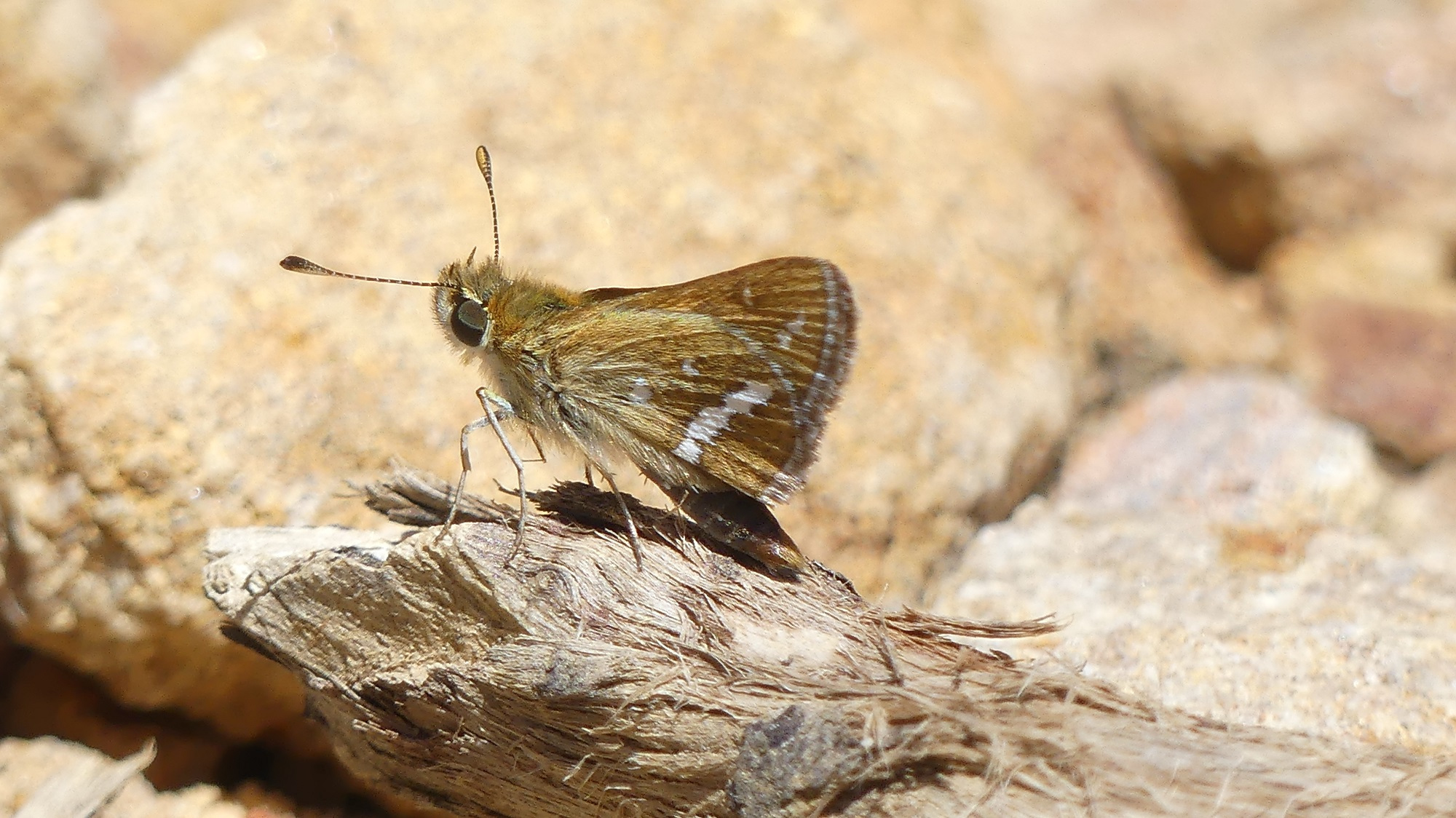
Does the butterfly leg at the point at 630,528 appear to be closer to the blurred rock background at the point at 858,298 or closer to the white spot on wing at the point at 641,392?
the white spot on wing at the point at 641,392

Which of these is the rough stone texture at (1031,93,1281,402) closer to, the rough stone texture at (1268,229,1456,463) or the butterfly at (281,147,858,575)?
the rough stone texture at (1268,229,1456,463)

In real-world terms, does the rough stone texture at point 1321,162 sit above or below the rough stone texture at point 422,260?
above

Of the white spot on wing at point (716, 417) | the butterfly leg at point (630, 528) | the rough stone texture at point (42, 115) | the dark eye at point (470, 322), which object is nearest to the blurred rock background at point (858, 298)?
the rough stone texture at point (42, 115)

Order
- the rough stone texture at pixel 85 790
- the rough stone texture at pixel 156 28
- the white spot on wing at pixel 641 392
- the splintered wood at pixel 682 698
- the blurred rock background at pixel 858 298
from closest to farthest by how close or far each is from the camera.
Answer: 1. the splintered wood at pixel 682 698
2. the white spot on wing at pixel 641 392
3. the rough stone texture at pixel 85 790
4. the blurred rock background at pixel 858 298
5. the rough stone texture at pixel 156 28

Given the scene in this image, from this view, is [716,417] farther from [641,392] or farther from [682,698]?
[682,698]

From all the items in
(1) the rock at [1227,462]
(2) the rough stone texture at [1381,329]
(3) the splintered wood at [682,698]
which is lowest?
(3) the splintered wood at [682,698]

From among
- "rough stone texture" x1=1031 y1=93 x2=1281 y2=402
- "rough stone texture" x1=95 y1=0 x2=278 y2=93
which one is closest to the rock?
"rough stone texture" x1=1031 y1=93 x2=1281 y2=402

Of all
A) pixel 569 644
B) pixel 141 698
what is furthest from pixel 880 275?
pixel 141 698

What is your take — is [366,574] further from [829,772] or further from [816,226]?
[816,226]
